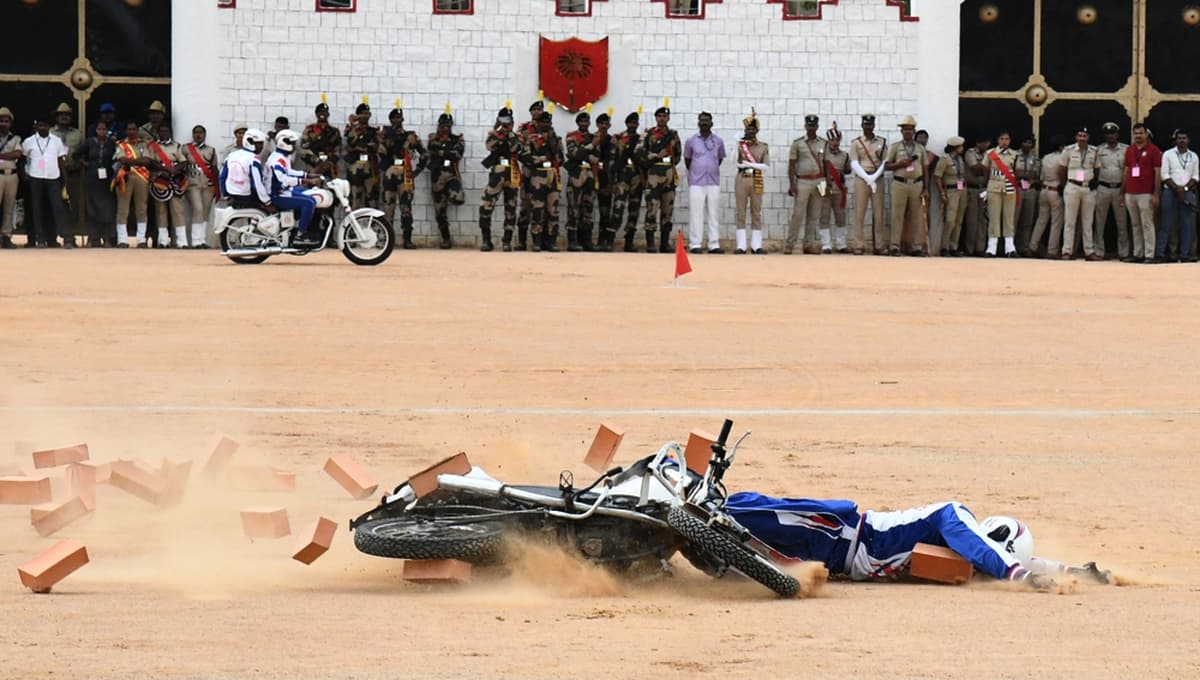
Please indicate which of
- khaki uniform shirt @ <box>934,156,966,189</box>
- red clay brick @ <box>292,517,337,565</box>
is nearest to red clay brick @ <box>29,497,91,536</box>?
red clay brick @ <box>292,517,337,565</box>

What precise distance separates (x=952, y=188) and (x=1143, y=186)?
273 cm

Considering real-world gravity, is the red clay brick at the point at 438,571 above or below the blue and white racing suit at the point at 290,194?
below

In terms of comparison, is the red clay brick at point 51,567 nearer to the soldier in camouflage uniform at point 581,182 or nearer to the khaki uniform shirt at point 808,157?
the soldier in camouflage uniform at point 581,182

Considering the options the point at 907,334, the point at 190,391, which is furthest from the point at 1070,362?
the point at 190,391

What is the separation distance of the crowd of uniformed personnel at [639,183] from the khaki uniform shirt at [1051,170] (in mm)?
27

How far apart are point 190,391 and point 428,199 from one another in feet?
54.0

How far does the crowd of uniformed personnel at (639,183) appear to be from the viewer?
30.2 m

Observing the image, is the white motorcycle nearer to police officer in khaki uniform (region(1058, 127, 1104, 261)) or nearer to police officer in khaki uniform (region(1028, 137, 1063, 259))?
police officer in khaki uniform (region(1028, 137, 1063, 259))

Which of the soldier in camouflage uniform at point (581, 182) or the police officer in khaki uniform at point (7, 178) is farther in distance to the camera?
the soldier in camouflage uniform at point (581, 182)

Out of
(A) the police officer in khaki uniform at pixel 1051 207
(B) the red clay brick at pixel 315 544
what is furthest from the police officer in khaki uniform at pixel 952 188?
(B) the red clay brick at pixel 315 544

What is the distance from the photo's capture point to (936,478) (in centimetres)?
1227

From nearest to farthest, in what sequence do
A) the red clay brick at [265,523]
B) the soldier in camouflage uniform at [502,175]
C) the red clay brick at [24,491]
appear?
the red clay brick at [265,523] → the red clay brick at [24,491] → the soldier in camouflage uniform at [502,175]

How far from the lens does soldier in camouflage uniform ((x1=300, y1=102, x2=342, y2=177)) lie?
30266 millimetres

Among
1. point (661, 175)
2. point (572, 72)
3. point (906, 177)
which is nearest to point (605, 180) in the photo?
point (661, 175)
